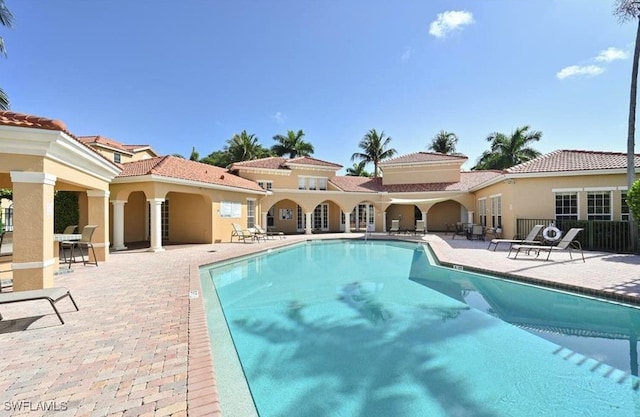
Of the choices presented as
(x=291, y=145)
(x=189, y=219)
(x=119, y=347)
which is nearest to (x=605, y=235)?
(x=119, y=347)

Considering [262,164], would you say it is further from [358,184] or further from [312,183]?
[358,184]

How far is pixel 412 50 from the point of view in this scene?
1934 centimetres

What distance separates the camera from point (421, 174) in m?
34.8

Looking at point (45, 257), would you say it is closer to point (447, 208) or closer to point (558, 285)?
point (558, 285)

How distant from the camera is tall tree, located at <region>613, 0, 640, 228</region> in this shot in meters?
16.0

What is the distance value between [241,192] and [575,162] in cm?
2499

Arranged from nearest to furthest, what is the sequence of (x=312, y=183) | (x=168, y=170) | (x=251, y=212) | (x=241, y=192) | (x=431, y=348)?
(x=431, y=348) → (x=168, y=170) → (x=241, y=192) → (x=251, y=212) → (x=312, y=183)

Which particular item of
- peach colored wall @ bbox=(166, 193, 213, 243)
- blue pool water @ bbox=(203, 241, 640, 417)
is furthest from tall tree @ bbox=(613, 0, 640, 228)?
peach colored wall @ bbox=(166, 193, 213, 243)

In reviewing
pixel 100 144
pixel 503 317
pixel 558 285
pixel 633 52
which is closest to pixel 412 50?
pixel 633 52

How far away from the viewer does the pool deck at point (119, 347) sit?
344cm

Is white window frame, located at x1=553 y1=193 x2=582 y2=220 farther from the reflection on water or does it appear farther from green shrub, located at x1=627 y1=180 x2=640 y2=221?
the reflection on water

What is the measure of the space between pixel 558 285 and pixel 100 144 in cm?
3367

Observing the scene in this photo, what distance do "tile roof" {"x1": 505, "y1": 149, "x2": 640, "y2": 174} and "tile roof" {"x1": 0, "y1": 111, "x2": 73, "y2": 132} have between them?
23356mm

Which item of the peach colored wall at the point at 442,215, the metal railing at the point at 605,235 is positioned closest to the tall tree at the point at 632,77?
the metal railing at the point at 605,235
